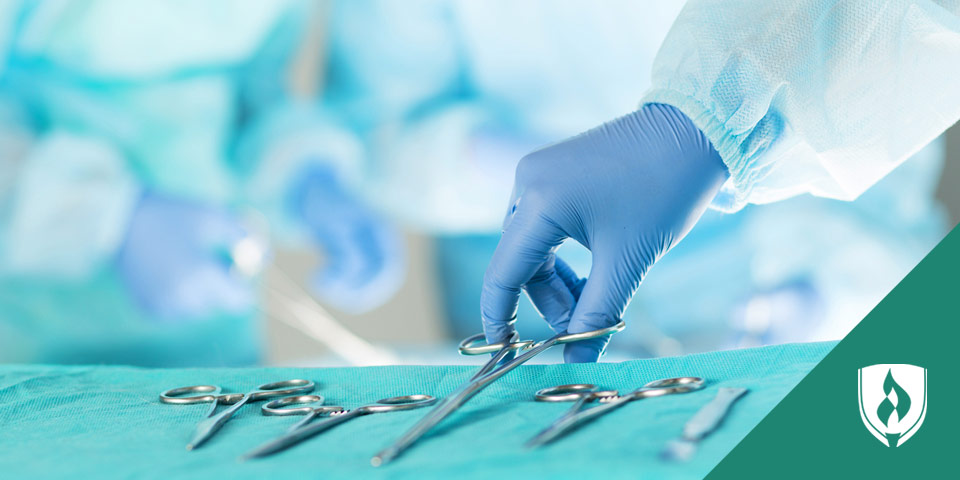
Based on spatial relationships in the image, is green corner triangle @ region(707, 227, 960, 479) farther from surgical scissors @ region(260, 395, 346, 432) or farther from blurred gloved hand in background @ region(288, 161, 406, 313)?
blurred gloved hand in background @ region(288, 161, 406, 313)

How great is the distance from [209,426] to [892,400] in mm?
638

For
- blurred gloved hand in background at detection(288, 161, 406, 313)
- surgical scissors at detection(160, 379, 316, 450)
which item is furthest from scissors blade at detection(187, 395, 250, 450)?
blurred gloved hand in background at detection(288, 161, 406, 313)

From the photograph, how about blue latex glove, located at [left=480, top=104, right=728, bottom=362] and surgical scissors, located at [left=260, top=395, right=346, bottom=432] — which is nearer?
surgical scissors, located at [left=260, top=395, right=346, bottom=432]

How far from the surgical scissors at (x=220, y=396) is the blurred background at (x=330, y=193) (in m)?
1.61

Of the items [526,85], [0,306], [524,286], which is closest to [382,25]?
[526,85]

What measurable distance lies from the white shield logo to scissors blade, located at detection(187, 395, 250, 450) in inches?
23.4

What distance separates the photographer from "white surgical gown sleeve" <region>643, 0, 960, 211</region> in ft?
3.30

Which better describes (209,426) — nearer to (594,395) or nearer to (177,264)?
(594,395)

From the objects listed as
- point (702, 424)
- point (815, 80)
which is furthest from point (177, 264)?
point (702, 424)

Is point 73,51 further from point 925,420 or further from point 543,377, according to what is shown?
point 925,420

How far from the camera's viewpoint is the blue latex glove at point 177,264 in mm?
2723

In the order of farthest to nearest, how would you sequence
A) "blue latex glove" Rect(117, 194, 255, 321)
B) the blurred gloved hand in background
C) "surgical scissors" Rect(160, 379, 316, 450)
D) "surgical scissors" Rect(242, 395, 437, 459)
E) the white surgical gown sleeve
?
1. the blurred gloved hand in background
2. "blue latex glove" Rect(117, 194, 255, 321)
3. the white surgical gown sleeve
4. "surgical scissors" Rect(160, 379, 316, 450)
5. "surgical scissors" Rect(242, 395, 437, 459)

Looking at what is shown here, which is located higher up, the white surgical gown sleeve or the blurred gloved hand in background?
the white surgical gown sleeve

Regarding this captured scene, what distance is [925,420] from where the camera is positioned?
62 centimetres
